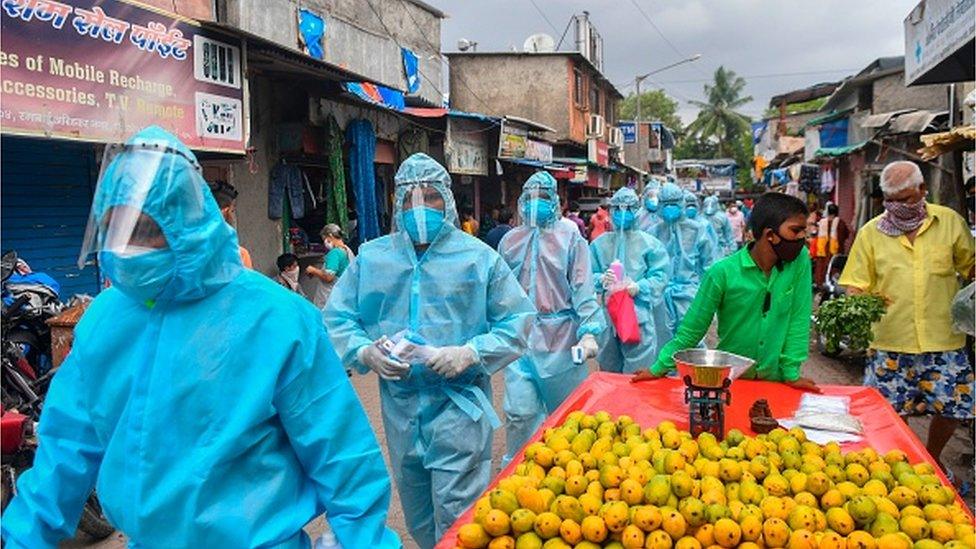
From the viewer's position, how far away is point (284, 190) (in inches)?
427

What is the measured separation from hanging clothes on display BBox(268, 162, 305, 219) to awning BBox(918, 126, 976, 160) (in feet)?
24.8

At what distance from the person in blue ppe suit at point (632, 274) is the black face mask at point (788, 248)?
2.48 m

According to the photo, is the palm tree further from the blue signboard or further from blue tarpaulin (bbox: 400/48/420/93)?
blue tarpaulin (bbox: 400/48/420/93)

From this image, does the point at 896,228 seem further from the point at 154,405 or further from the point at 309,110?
the point at 309,110

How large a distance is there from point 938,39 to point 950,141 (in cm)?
105

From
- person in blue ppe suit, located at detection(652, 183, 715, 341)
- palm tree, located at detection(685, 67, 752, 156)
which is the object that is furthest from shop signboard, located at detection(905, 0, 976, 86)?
palm tree, located at detection(685, 67, 752, 156)

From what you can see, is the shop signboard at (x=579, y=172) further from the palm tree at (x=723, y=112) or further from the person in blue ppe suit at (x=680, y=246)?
the palm tree at (x=723, y=112)

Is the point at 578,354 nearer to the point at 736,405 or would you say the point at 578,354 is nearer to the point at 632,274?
the point at 736,405

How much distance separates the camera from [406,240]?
144 inches

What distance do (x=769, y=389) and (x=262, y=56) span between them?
6744 millimetres

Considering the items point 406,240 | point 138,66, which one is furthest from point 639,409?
point 138,66

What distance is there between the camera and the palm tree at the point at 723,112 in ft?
200

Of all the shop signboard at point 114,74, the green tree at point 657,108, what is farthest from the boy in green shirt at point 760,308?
the green tree at point 657,108

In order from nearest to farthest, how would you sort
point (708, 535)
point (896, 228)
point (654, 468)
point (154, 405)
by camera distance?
point (154, 405)
point (708, 535)
point (654, 468)
point (896, 228)
